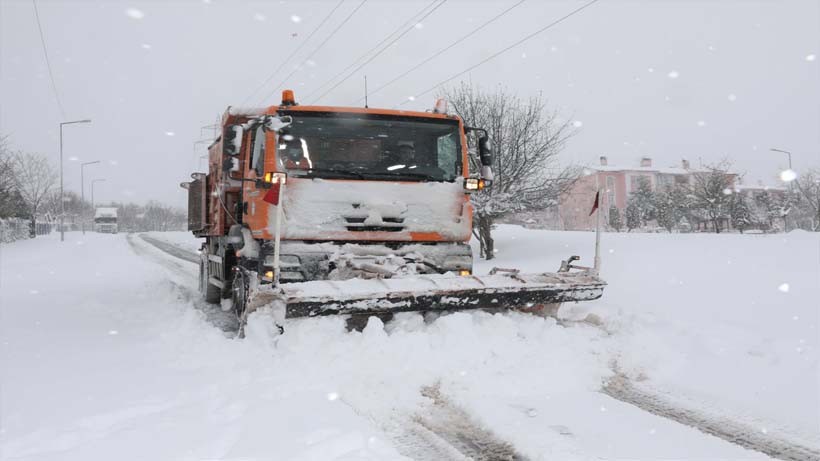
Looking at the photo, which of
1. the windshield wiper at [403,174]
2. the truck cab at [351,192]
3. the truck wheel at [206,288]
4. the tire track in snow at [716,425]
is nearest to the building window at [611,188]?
the truck wheel at [206,288]

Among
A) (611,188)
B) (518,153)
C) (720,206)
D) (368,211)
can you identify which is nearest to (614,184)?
(611,188)

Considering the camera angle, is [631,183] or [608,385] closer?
[608,385]

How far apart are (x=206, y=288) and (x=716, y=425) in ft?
27.2

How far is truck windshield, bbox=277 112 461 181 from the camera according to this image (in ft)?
20.5

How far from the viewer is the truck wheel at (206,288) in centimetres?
945

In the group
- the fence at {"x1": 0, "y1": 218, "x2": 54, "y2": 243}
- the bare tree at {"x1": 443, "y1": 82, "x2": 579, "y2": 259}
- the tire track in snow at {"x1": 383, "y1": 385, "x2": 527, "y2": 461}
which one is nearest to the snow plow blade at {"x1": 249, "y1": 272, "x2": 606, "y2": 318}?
the tire track in snow at {"x1": 383, "y1": 385, "x2": 527, "y2": 461}

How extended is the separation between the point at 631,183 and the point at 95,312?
250 ft

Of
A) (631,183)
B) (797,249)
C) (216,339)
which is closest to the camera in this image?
(216,339)

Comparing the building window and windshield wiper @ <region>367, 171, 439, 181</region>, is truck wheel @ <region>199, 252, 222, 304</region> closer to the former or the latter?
windshield wiper @ <region>367, 171, 439, 181</region>

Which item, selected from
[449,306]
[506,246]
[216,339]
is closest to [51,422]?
[216,339]

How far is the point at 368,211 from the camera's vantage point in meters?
6.22

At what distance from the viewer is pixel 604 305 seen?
7535mm

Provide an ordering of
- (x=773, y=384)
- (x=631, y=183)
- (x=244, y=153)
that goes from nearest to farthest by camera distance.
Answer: (x=773, y=384), (x=244, y=153), (x=631, y=183)

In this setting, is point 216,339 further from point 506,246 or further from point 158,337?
point 506,246
